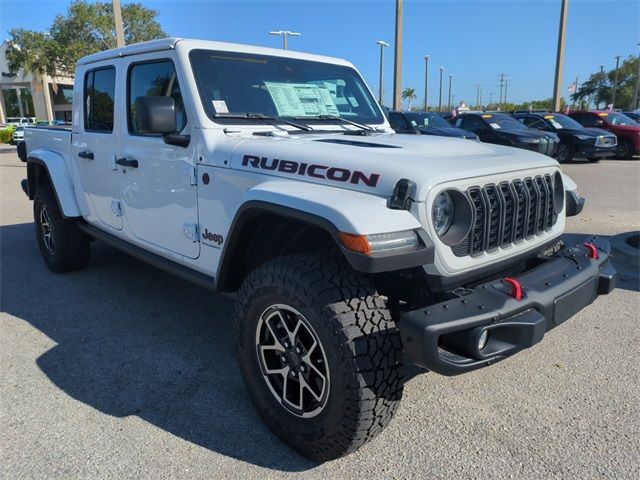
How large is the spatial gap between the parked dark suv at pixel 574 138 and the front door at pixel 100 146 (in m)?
13.9

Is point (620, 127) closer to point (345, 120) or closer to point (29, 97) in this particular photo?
point (345, 120)

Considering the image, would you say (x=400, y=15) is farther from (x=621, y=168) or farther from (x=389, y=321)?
(x=389, y=321)

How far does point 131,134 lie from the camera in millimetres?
3656

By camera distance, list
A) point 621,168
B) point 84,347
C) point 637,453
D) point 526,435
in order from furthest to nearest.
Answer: point 621,168, point 84,347, point 526,435, point 637,453

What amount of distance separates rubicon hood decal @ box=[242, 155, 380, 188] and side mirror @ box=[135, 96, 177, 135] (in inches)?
20.3

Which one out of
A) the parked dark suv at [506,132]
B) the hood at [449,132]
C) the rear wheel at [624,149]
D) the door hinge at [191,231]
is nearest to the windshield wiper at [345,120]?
the door hinge at [191,231]

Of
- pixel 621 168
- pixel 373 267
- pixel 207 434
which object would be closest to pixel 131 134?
pixel 207 434

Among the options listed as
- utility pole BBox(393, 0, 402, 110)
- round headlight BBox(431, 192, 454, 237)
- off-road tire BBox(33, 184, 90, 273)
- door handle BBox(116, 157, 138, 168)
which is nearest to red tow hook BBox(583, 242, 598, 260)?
round headlight BBox(431, 192, 454, 237)

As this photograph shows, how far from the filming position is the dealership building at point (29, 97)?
42094mm

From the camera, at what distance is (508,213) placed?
2.55m

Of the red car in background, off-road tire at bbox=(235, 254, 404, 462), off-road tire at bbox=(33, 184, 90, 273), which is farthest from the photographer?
the red car in background

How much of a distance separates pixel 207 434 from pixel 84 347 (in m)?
1.44

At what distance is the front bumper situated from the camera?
1.98 m

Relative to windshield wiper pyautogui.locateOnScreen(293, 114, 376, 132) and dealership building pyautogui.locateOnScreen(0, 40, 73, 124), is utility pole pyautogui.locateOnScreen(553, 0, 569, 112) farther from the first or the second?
dealership building pyautogui.locateOnScreen(0, 40, 73, 124)
